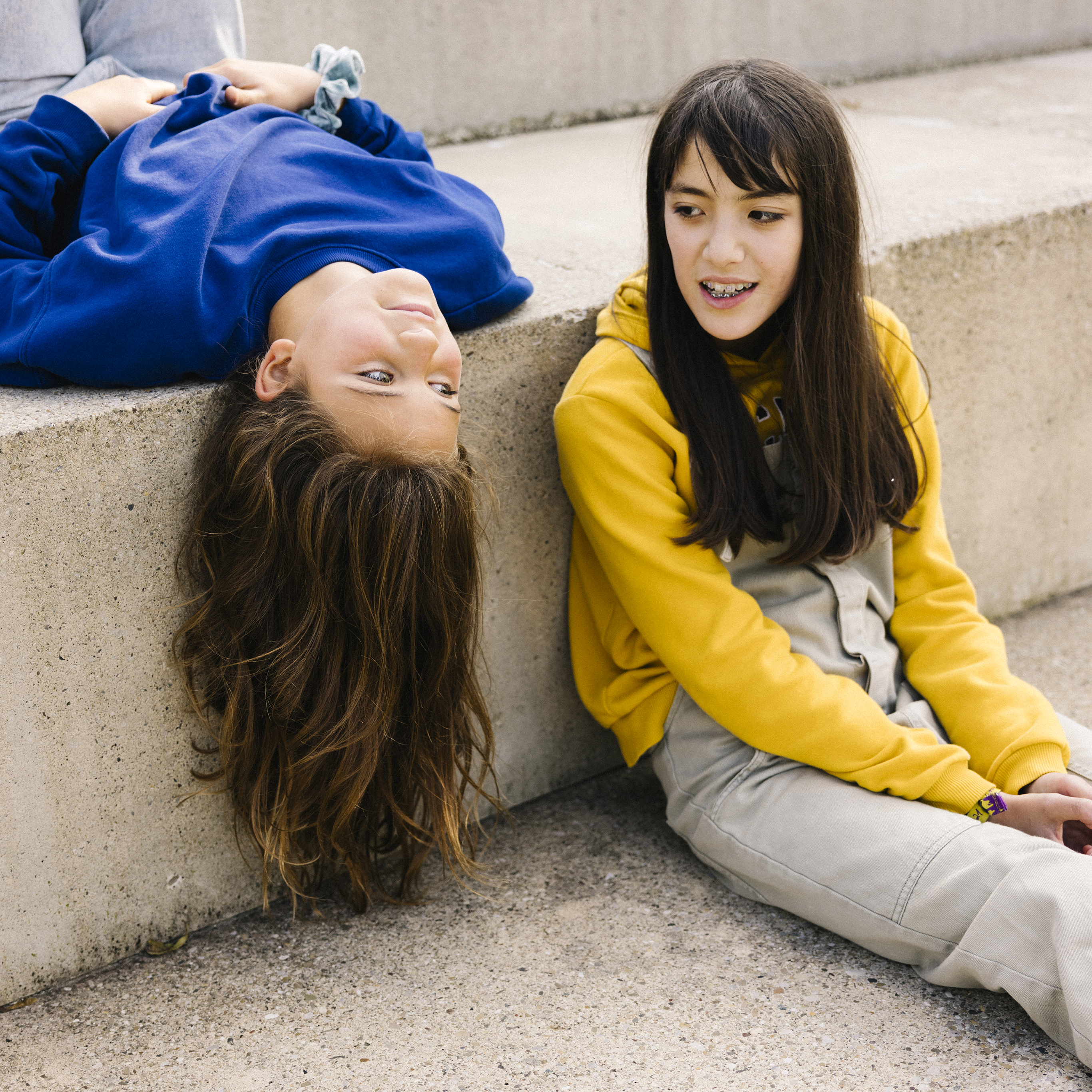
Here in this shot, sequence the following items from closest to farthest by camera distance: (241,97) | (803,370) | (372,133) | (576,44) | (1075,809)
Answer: (1075,809)
(803,370)
(241,97)
(372,133)
(576,44)

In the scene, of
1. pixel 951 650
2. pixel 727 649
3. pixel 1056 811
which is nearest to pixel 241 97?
pixel 727 649

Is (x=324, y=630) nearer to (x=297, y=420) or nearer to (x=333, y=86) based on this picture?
(x=297, y=420)

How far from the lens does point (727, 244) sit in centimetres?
177

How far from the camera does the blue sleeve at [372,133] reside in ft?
7.38

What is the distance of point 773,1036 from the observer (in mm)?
1679

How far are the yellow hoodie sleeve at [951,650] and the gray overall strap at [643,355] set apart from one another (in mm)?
428

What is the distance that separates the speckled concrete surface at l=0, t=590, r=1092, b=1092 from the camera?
5.34 feet

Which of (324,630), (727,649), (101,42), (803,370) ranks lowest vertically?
(727,649)

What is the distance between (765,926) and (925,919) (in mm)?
290

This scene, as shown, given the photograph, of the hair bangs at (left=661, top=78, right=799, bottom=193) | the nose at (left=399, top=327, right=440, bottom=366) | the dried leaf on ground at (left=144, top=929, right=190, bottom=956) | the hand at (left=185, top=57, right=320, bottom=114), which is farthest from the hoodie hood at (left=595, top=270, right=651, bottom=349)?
the dried leaf on ground at (left=144, top=929, right=190, bottom=956)

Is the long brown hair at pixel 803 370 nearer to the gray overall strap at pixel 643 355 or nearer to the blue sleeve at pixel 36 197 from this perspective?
the gray overall strap at pixel 643 355

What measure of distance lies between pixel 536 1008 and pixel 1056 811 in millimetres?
823

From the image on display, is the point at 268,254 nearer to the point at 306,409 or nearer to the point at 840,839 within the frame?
the point at 306,409

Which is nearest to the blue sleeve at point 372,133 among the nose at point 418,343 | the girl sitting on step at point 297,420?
the girl sitting on step at point 297,420
